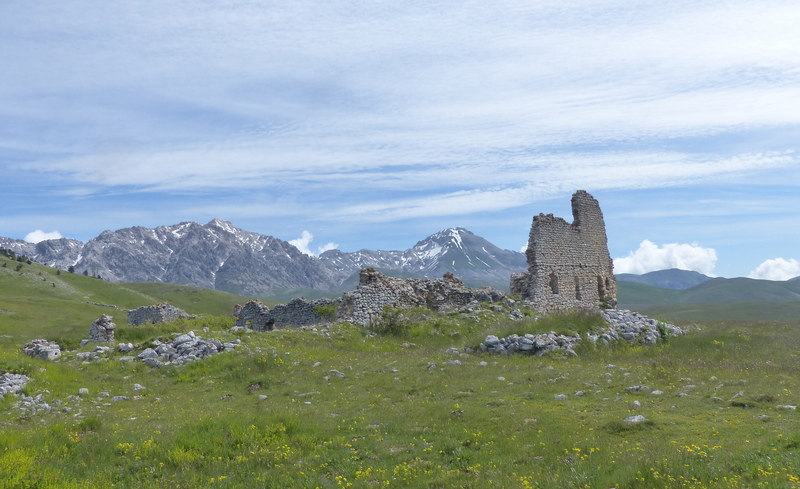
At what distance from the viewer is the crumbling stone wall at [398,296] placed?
36.6 m

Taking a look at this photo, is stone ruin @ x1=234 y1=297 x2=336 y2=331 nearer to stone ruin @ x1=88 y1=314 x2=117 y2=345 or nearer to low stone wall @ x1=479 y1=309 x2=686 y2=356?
stone ruin @ x1=88 y1=314 x2=117 y2=345

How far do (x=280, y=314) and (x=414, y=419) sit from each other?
2910 centimetres

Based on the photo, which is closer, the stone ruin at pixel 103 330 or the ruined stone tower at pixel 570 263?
the stone ruin at pixel 103 330

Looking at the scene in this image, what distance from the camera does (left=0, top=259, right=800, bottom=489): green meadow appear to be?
10.4 meters

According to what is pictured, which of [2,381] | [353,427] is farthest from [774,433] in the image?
[2,381]

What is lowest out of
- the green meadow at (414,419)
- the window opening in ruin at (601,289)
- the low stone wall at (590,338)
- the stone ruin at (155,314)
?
the green meadow at (414,419)

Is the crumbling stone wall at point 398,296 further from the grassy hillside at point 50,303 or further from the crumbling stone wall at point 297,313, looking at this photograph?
the grassy hillside at point 50,303

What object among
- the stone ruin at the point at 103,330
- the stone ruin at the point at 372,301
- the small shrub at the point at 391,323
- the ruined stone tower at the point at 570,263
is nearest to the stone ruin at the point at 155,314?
the stone ruin at the point at 372,301

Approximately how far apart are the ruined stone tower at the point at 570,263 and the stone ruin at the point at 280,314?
1527cm

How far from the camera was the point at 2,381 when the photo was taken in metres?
18.4

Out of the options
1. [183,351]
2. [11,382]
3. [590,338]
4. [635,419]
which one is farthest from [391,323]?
[635,419]

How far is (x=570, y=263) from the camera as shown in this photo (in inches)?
1683

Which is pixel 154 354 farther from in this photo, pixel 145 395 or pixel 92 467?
pixel 92 467

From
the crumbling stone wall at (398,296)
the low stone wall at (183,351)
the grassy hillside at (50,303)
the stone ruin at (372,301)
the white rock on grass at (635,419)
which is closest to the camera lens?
the white rock on grass at (635,419)
